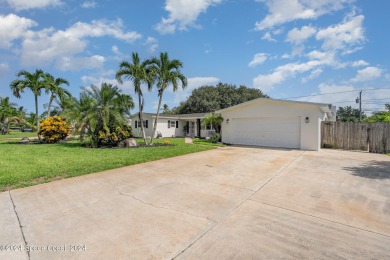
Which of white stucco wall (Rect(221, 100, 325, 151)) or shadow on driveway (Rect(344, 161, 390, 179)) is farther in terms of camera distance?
white stucco wall (Rect(221, 100, 325, 151))

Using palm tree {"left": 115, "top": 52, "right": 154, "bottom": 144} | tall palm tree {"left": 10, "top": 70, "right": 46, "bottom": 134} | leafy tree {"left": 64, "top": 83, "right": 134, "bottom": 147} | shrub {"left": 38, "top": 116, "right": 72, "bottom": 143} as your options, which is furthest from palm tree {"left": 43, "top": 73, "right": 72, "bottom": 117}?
palm tree {"left": 115, "top": 52, "right": 154, "bottom": 144}

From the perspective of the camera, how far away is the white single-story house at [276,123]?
12.5 m

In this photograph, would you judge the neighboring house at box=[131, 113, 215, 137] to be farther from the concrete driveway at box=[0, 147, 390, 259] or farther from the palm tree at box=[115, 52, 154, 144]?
the concrete driveway at box=[0, 147, 390, 259]

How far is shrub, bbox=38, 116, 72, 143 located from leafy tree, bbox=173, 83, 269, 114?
2330cm

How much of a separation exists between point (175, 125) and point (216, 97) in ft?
45.8

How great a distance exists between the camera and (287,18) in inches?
456

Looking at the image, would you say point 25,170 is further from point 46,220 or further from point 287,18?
point 287,18

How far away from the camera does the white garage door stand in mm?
13234

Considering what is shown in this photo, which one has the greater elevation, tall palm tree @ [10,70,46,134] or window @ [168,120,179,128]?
tall palm tree @ [10,70,46,134]

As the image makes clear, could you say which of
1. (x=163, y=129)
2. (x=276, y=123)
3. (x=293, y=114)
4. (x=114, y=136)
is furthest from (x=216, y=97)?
(x=114, y=136)

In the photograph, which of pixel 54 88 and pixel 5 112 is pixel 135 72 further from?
pixel 5 112

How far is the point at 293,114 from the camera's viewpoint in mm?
13070

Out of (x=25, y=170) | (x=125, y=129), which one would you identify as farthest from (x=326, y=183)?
(x=125, y=129)

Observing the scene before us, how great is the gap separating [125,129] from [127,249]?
41.8 feet
